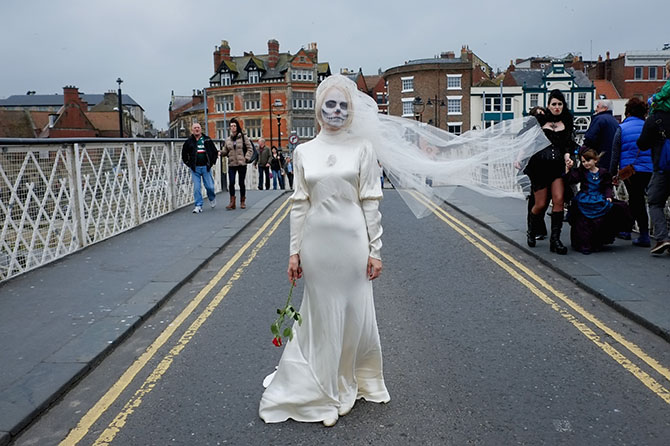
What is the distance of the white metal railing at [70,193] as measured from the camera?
7859mm

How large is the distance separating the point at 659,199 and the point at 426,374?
18.5ft

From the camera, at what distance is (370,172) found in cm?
387

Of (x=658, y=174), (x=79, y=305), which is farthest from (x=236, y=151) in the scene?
(x=658, y=174)

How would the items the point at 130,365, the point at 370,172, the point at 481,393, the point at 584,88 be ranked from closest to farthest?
the point at 370,172 → the point at 481,393 → the point at 130,365 → the point at 584,88

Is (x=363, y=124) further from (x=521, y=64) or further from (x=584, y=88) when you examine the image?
(x=521, y=64)

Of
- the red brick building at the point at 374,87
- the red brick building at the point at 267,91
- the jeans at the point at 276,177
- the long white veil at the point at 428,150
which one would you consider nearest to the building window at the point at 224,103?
the red brick building at the point at 267,91

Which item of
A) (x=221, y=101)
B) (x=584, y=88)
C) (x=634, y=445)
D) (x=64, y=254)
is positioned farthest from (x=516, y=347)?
(x=221, y=101)

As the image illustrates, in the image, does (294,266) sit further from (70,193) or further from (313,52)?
(313,52)

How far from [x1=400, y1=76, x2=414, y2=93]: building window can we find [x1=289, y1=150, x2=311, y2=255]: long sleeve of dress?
233 ft

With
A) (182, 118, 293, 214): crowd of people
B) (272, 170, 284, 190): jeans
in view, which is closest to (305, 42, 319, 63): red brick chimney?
(272, 170, 284, 190): jeans

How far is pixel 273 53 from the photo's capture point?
9125 cm

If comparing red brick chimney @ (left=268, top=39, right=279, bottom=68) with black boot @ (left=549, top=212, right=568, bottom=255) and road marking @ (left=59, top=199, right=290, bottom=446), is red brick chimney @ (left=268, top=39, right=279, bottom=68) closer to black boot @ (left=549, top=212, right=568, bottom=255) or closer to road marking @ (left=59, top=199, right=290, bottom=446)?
road marking @ (left=59, top=199, right=290, bottom=446)

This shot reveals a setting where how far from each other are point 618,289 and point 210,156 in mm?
10670

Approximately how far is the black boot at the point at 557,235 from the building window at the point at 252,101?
8317cm
